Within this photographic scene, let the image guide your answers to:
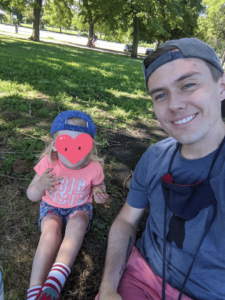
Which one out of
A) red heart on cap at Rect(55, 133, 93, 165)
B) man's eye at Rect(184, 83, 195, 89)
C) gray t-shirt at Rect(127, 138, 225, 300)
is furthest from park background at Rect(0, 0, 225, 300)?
man's eye at Rect(184, 83, 195, 89)

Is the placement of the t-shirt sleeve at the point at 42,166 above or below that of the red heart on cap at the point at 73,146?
below

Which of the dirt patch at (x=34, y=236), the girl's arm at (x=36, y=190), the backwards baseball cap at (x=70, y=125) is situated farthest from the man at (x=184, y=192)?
the girl's arm at (x=36, y=190)

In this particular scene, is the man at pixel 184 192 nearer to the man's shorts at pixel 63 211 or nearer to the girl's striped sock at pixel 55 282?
the girl's striped sock at pixel 55 282

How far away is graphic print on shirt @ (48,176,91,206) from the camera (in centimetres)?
202

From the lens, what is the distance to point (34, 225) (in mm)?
2129

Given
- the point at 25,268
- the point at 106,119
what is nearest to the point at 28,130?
the point at 106,119

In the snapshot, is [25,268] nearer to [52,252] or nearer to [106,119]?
[52,252]

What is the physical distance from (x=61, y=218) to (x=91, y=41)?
29.4 m

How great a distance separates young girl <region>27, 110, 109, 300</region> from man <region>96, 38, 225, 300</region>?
44cm

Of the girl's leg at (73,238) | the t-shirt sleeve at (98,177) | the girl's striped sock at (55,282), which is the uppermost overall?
the t-shirt sleeve at (98,177)

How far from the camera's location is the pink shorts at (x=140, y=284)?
1.33 m

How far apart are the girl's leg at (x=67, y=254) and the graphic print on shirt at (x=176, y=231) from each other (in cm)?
83

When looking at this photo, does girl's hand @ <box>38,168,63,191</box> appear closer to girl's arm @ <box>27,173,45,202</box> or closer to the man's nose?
girl's arm @ <box>27,173,45,202</box>

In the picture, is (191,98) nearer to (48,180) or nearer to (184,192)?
(184,192)
